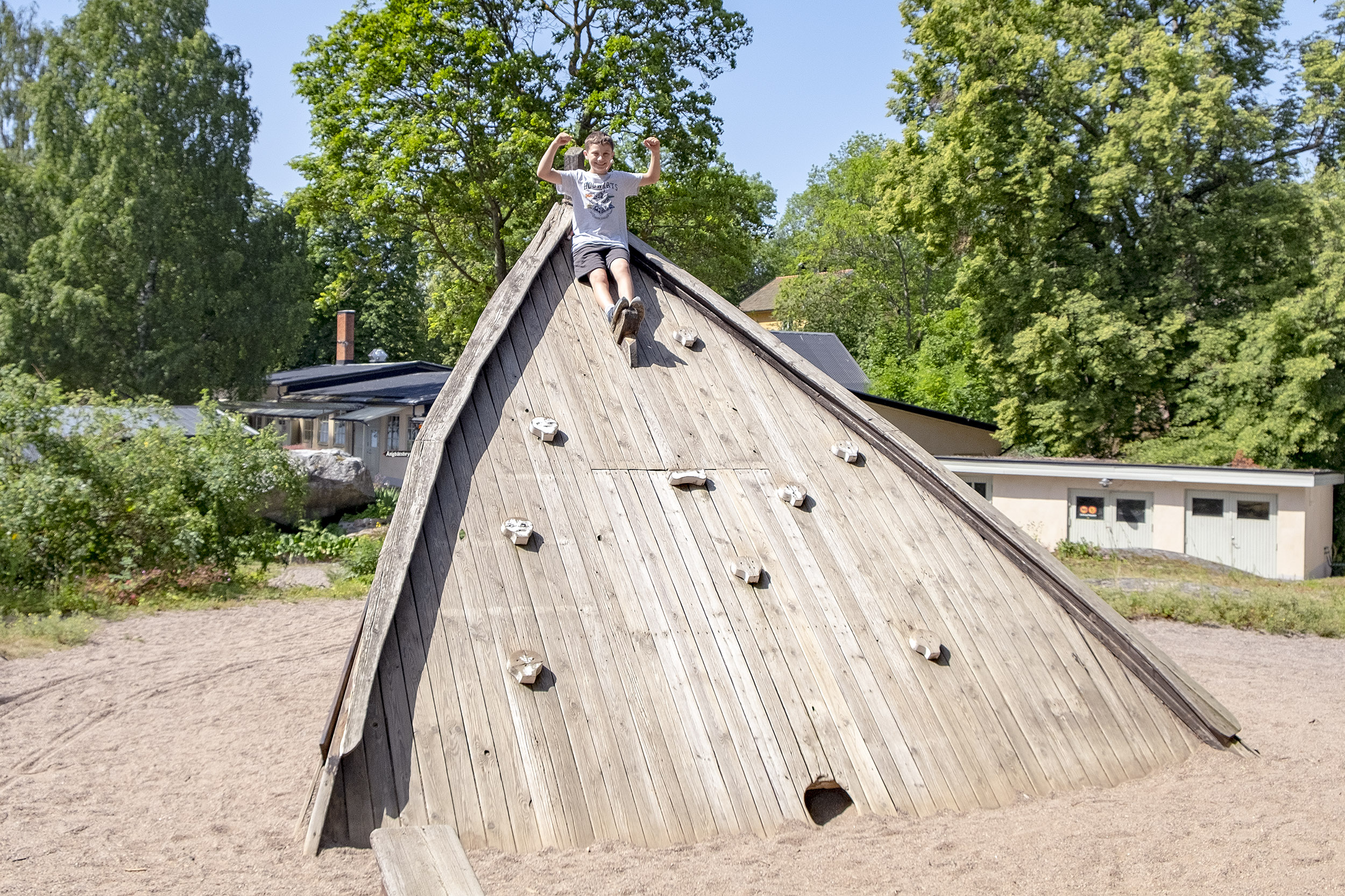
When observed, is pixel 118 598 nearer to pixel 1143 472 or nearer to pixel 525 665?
pixel 525 665

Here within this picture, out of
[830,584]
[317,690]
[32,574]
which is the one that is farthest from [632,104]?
[830,584]

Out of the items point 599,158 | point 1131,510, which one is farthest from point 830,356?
point 599,158

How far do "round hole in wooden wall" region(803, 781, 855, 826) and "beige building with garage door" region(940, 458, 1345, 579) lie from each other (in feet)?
61.3

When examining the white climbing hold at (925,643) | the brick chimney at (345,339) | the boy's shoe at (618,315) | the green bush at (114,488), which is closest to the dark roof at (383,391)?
the brick chimney at (345,339)

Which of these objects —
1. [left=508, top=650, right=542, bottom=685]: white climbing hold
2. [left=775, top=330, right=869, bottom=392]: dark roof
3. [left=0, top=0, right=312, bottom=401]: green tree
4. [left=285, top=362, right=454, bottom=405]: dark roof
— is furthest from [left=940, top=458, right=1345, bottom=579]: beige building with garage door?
[left=0, top=0, right=312, bottom=401]: green tree

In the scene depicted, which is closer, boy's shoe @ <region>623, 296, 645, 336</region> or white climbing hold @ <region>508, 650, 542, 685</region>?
white climbing hold @ <region>508, 650, 542, 685</region>

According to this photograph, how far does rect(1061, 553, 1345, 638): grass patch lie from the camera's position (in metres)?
13.8

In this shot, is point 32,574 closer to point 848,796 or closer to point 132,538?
point 132,538

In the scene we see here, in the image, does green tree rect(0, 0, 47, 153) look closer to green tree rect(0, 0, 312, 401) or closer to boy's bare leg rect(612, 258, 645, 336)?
green tree rect(0, 0, 312, 401)

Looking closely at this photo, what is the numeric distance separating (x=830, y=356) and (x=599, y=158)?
27.9 m

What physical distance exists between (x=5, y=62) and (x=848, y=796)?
39598 mm

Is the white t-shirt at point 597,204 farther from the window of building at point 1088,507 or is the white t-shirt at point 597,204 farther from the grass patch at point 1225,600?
the window of building at point 1088,507

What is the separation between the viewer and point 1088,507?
2355 cm

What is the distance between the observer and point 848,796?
5605mm
